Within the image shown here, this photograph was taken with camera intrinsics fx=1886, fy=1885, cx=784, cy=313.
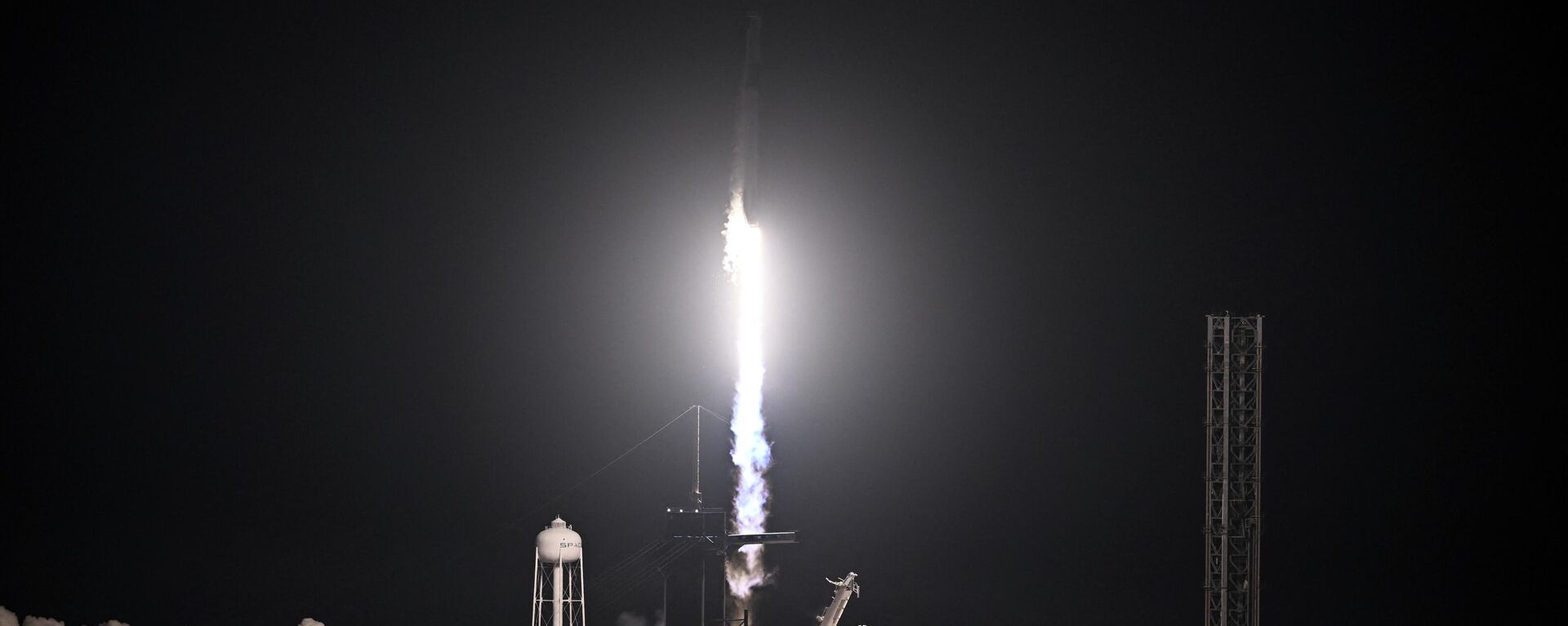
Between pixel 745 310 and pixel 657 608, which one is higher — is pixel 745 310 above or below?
above

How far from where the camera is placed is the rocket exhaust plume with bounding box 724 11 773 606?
54.3 metres

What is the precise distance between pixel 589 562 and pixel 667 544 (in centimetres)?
1095

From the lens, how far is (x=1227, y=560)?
4597cm

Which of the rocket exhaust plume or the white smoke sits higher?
the rocket exhaust plume

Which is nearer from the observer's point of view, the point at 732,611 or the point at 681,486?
the point at 732,611

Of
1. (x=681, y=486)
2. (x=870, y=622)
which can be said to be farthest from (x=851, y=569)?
(x=681, y=486)

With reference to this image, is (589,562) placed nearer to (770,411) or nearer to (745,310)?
(770,411)

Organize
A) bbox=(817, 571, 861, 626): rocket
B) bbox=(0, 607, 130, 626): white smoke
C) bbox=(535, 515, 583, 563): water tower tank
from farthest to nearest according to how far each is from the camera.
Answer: bbox=(0, 607, 130, 626): white smoke, bbox=(535, 515, 583, 563): water tower tank, bbox=(817, 571, 861, 626): rocket

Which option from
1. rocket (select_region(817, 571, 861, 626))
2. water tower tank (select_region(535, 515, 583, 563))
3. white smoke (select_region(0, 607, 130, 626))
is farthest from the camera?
white smoke (select_region(0, 607, 130, 626))

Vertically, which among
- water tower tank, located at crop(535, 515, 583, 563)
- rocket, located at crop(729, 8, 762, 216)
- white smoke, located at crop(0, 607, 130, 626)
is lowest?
white smoke, located at crop(0, 607, 130, 626)

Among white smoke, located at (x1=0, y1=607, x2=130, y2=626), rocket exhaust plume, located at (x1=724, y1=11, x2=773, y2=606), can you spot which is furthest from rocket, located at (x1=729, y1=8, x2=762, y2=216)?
white smoke, located at (x1=0, y1=607, x2=130, y2=626)

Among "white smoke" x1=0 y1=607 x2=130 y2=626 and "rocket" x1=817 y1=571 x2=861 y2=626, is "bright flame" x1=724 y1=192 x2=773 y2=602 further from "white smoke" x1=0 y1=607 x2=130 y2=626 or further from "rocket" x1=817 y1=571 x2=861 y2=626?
"white smoke" x1=0 y1=607 x2=130 y2=626

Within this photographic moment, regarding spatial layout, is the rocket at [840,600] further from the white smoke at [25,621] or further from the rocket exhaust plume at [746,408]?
the white smoke at [25,621]

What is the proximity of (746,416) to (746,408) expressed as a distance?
0.84 ft
